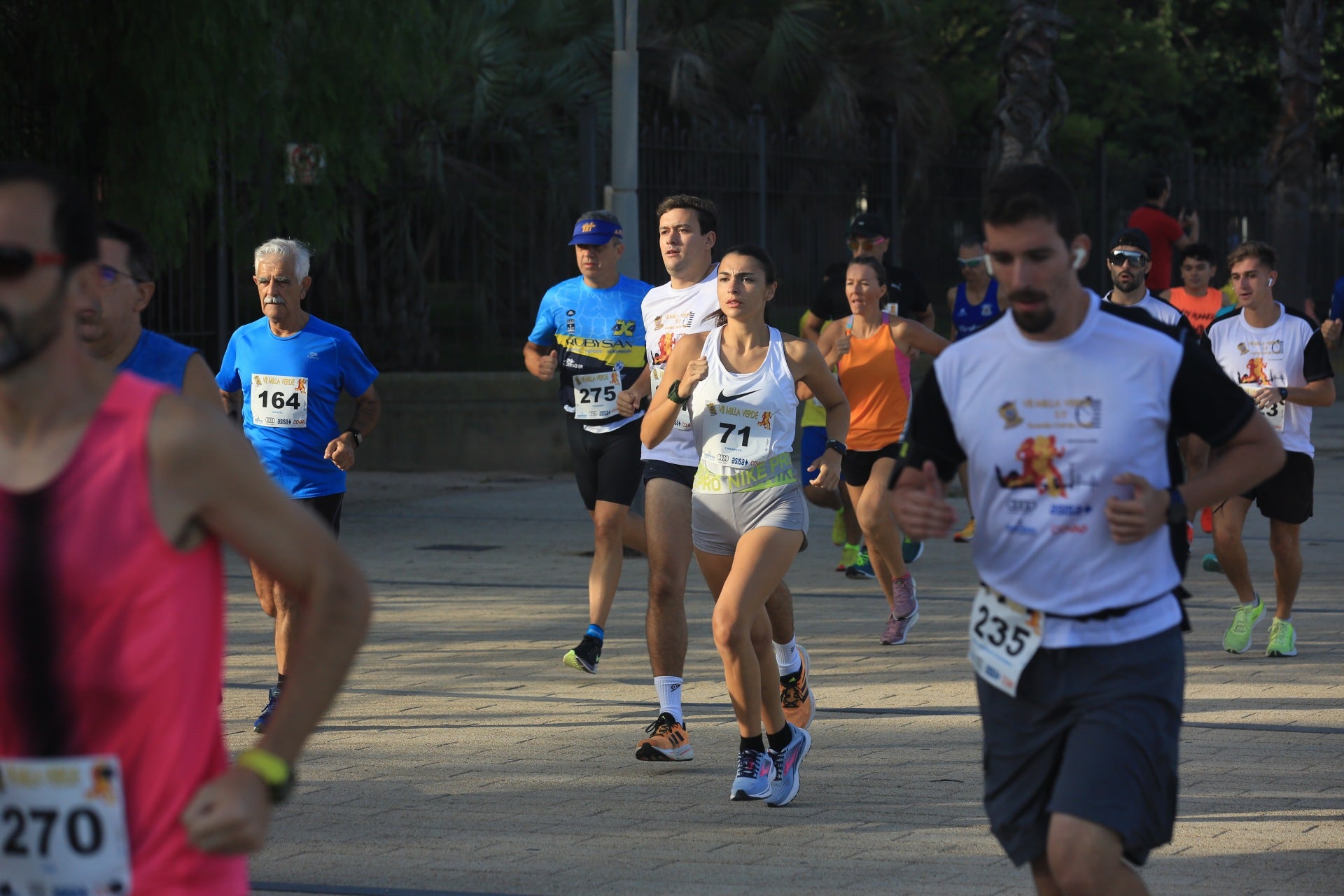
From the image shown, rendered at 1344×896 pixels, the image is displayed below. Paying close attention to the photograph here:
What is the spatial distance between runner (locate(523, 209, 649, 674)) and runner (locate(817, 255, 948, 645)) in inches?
42.4

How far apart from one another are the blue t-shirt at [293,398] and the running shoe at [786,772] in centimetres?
246

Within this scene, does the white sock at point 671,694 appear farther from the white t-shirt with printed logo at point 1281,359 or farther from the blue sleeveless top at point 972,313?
the blue sleeveless top at point 972,313

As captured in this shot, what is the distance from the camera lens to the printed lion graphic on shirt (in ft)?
12.5

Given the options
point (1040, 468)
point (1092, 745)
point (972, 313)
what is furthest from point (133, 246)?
point (972, 313)

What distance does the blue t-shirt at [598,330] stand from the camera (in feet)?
29.8

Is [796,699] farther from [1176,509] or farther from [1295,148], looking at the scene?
[1295,148]

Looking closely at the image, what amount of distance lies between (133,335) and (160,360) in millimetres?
110

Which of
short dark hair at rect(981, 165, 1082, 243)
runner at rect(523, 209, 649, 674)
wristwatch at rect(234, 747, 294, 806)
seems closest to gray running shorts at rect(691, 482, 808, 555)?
runner at rect(523, 209, 649, 674)

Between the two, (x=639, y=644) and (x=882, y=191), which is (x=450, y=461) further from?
(x=639, y=644)

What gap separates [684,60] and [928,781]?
75.7 feet

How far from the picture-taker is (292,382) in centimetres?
780

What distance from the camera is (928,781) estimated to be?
6.46 metres

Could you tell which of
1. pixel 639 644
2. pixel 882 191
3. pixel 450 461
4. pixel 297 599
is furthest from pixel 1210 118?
pixel 297 599

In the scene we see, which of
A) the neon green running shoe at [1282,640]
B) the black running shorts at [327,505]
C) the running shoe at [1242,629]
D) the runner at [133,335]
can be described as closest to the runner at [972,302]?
the running shoe at [1242,629]
